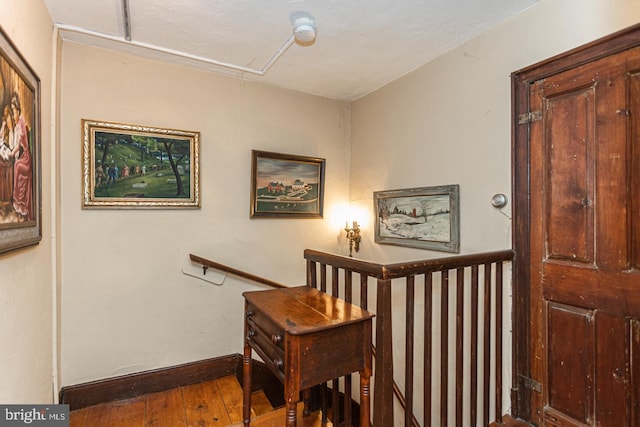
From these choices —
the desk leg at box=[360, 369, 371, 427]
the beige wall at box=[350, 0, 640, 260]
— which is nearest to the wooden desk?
the desk leg at box=[360, 369, 371, 427]

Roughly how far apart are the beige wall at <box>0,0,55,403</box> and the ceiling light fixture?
9.0 inches

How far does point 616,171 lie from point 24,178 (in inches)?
97.2

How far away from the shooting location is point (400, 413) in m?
2.48

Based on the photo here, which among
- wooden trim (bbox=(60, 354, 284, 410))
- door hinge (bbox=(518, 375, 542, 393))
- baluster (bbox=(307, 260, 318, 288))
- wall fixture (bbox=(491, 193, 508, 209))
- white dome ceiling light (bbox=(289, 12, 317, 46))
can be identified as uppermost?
white dome ceiling light (bbox=(289, 12, 317, 46))

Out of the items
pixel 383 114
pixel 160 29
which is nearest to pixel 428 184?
pixel 383 114

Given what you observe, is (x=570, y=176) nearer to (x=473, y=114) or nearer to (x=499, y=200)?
(x=499, y=200)

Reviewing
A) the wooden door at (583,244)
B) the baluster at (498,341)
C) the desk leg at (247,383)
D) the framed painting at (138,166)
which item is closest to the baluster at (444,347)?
the baluster at (498,341)

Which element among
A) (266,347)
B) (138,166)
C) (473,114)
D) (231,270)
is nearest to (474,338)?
(266,347)

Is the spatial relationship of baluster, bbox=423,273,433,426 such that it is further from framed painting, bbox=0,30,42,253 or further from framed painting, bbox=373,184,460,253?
framed painting, bbox=0,30,42,253

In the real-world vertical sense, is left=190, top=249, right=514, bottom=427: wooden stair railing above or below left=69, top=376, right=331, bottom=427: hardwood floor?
above

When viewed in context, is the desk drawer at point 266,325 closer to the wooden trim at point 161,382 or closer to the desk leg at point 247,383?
the desk leg at point 247,383

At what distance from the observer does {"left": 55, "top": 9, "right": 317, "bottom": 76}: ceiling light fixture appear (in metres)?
1.77

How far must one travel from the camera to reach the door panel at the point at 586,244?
1333 millimetres

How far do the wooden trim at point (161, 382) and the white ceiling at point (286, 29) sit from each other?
2238 mm
